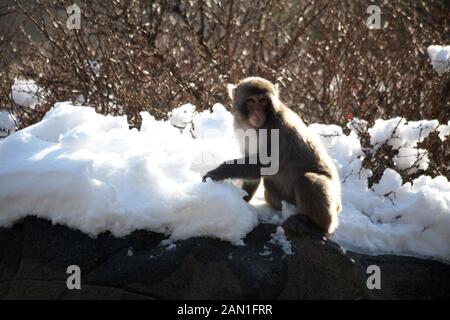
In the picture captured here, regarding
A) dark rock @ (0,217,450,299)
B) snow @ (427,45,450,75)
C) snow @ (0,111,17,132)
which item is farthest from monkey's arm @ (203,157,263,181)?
snow @ (0,111,17,132)

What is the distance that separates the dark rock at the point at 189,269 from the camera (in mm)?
3182

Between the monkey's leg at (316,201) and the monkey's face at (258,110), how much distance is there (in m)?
0.53

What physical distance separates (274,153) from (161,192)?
84 centimetres

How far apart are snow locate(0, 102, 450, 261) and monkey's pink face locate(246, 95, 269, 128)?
47 cm

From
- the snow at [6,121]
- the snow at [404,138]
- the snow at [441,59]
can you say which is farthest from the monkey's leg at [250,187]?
the snow at [6,121]

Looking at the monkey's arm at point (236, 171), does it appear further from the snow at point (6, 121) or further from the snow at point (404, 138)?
the snow at point (6, 121)

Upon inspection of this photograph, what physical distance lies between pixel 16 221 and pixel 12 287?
414 millimetres

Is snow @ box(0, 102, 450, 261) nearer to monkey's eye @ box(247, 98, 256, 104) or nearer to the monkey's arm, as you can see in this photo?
the monkey's arm

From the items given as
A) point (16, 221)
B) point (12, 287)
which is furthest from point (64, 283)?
point (16, 221)

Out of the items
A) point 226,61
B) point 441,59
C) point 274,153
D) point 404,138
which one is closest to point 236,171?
point 274,153

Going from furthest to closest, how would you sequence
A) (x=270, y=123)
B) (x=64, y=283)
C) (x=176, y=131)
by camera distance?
1. (x=176, y=131)
2. (x=270, y=123)
3. (x=64, y=283)

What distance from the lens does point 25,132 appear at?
407 centimetres

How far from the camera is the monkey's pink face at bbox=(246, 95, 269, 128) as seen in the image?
3852 millimetres

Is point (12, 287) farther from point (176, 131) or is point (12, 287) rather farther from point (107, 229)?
point (176, 131)
